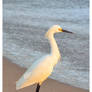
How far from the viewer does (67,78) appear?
256cm

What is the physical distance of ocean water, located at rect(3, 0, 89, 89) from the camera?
282cm

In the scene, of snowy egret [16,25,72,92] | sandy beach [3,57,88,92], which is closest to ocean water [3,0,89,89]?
sandy beach [3,57,88,92]

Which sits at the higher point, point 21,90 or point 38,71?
point 38,71

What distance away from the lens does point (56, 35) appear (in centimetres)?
396

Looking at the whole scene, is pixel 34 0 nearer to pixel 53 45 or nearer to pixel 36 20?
pixel 36 20

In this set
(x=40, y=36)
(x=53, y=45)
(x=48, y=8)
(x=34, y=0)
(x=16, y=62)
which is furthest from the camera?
(x=34, y=0)

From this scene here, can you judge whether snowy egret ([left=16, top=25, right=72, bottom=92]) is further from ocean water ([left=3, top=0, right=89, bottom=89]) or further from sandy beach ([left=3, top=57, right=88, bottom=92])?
ocean water ([left=3, top=0, right=89, bottom=89])

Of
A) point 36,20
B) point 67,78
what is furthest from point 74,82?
point 36,20

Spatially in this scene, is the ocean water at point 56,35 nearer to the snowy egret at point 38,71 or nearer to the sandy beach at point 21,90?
the sandy beach at point 21,90

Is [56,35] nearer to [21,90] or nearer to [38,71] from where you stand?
[21,90]

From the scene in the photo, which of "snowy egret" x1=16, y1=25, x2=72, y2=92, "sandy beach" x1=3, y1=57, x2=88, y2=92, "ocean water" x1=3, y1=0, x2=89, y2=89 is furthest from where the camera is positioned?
"ocean water" x1=3, y1=0, x2=89, y2=89

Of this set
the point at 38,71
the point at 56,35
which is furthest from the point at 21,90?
the point at 56,35

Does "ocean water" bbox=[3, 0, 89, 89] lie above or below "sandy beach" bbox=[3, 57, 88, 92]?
above

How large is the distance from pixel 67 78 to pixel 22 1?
5193 millimetres
